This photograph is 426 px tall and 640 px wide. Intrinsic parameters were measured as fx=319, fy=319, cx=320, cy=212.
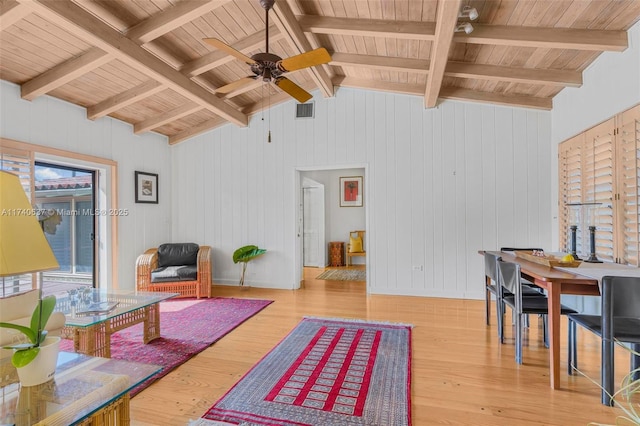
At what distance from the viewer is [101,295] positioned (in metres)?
3.12

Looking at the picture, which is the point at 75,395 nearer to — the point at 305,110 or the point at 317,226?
the point at 305,110

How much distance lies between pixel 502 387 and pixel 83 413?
8.32 feet

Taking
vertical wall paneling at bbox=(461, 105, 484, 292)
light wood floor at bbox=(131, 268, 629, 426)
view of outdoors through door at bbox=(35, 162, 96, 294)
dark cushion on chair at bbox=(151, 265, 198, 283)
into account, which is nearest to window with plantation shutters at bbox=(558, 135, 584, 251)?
vertical wall paneling at bbox=(461, 105, 484, 292)

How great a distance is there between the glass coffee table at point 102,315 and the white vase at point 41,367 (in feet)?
3.53

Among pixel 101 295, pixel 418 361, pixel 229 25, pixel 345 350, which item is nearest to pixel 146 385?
pixel 101 295

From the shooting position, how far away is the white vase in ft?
4.42

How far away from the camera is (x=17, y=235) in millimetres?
1140

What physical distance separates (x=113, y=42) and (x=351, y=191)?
5.73 m

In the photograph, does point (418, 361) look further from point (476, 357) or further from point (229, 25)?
point (229, 25)

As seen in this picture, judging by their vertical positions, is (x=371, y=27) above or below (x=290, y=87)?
above

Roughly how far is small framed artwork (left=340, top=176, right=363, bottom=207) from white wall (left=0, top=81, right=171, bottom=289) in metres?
3.94

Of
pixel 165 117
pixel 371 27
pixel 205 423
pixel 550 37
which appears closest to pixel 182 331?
pixel 205 423

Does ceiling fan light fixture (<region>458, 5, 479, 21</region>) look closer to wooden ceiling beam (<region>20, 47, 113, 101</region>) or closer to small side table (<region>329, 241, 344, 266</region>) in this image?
wooden ceiling beam (<region>20, 47, 113, 101</region>)

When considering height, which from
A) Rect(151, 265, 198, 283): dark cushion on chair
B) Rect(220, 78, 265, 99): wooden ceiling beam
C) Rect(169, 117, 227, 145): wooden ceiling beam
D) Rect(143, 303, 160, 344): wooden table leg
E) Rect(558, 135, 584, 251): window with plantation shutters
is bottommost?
Rect(143, 303, 160, 344): wooden table leg
